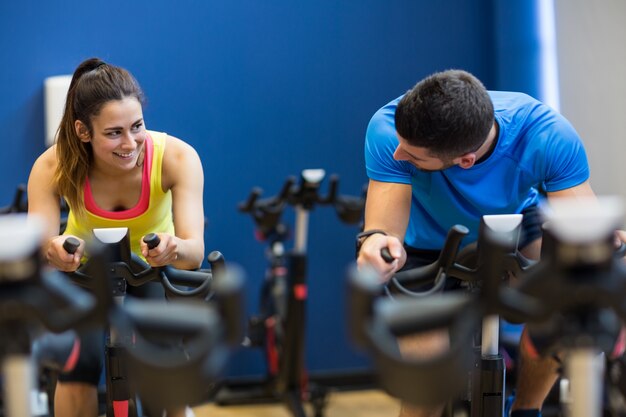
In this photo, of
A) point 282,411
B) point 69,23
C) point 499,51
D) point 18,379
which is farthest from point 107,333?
point 499,51

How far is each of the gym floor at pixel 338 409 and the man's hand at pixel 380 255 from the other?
217cm

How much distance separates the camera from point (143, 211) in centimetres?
265

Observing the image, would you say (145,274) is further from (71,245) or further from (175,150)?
(175,150)

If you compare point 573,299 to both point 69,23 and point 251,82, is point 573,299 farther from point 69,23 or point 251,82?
point 69,23

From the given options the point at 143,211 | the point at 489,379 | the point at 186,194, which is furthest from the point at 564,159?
the point at 143,211

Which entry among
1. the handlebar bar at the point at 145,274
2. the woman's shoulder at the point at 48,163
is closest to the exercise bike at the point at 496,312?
the handlebar bar at the point at 145,274

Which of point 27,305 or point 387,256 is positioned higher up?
point 27,305

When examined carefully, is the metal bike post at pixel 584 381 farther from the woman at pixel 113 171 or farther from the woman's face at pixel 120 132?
the woman's face at pixel 120 132

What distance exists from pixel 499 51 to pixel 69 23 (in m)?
2.27

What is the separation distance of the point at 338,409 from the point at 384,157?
2094mm

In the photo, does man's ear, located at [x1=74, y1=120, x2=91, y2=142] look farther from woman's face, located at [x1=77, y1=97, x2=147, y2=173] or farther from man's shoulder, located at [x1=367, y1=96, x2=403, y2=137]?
man's shoulder, located at [x1=367, y1=96, x2=403, y2=137]

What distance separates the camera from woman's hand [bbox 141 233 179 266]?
6.64 ft

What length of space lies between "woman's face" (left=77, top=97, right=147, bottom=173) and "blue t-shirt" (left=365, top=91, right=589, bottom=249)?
0.71 m

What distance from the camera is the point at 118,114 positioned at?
2.52 meters
